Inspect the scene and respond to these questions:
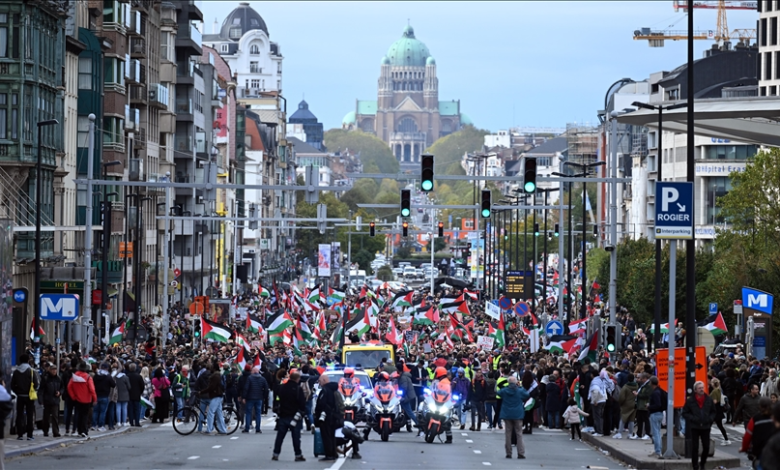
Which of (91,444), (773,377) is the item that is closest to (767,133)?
(773,377)

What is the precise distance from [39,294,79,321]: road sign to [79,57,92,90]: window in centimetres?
3334

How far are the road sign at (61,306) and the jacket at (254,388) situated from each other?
3.53 meters

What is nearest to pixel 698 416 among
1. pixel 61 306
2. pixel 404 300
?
pixel 61 306

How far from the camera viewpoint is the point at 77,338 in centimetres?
3806

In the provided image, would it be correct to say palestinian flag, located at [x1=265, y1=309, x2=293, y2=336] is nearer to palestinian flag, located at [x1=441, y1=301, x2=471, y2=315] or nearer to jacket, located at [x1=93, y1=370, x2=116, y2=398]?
palestinian flag, located at [x1=441, y1=301, x2=471, y2=315]

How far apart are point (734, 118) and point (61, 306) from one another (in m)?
14.2

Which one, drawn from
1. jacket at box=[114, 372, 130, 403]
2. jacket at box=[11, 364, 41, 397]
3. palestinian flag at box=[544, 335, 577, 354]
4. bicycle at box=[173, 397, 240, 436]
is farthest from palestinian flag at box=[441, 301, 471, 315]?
jacket at box=[11, 364, 41, 397]

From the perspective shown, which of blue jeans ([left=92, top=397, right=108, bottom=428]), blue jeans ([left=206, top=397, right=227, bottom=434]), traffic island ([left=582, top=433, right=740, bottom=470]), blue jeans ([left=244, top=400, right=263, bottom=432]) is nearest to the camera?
traffic island ([left=582, top=433, right=740, bottom=470])

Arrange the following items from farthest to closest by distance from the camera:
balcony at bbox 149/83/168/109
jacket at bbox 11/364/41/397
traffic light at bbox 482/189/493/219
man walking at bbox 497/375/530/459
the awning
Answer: balcony at bbox 149/83/168/109, traffic light at bbox 482/189/493/219, the awning, jacket at bbox 11/364/41/397, man walking at bbox 497/375/530/459

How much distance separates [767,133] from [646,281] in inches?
1311

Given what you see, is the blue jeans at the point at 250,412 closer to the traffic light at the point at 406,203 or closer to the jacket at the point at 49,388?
the jacket at the point at 49,388

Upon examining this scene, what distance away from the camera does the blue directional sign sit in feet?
79.2

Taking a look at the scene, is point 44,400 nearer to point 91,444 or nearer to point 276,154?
point 91,444

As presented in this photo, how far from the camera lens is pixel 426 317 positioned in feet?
204
